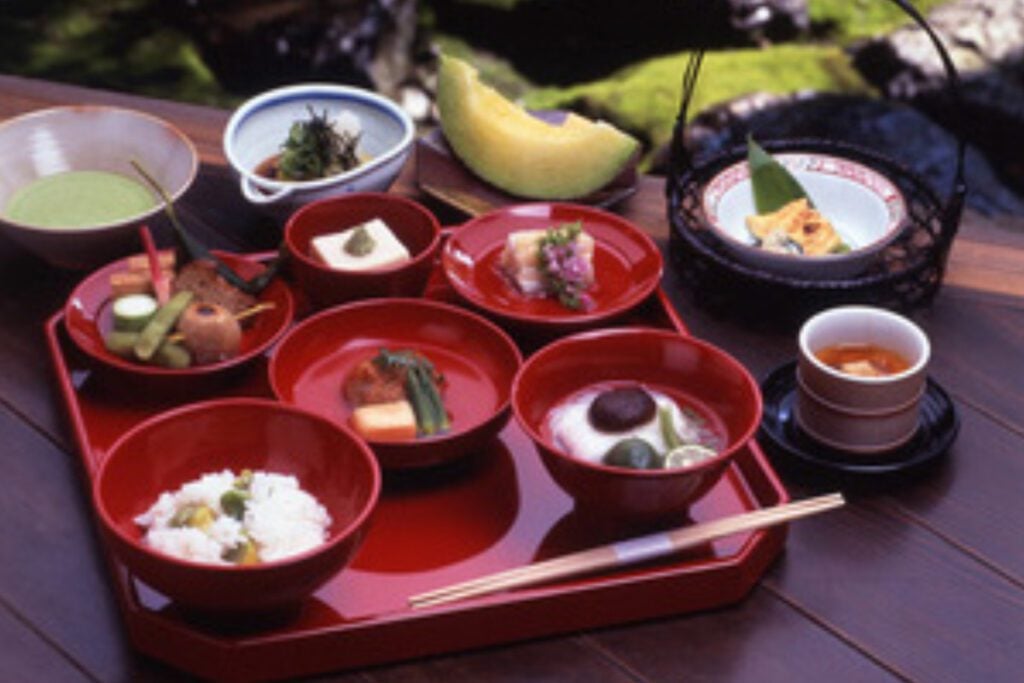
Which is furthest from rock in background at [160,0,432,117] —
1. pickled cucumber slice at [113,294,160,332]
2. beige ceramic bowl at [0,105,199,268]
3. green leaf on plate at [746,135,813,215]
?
pickled cucumber slice at [113,294,160,332]

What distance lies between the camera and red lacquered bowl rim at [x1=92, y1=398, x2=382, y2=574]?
1.59m

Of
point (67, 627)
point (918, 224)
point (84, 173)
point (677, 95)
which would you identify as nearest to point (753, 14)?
point (677, 95)

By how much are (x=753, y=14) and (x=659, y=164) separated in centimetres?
63

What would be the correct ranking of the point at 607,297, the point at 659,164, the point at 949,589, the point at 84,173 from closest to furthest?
the point at 949,589 → the point at 607,297 → the point at 84,173 → the point at 659,164

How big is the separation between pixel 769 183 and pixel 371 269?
24.4 inches

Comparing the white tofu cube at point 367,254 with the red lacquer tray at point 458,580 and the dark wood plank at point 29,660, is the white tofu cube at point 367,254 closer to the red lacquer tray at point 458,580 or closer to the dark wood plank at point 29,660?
the red lacquer tray at point 458,580

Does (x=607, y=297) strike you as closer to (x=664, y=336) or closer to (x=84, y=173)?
(x=664, y=336)

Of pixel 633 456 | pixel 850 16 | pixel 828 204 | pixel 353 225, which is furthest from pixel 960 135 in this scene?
pixel 850 16

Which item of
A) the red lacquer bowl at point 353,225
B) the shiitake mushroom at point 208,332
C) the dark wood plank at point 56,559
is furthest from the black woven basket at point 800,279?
the dark wood plank at point 56,559

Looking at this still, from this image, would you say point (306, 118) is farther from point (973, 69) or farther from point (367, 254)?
point (973, 69)

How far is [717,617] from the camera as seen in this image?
178 cm

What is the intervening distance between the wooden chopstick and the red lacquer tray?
0.04 ft

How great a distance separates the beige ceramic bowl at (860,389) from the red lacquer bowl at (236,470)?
1.87 ft

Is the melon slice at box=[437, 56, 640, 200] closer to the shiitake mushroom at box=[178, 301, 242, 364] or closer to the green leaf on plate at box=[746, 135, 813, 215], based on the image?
the green leaf on plate at box=[746, 135, 813, 215]
